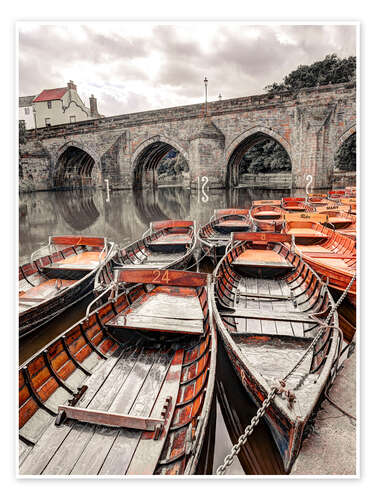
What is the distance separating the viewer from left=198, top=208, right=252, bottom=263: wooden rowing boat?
7.92 meters

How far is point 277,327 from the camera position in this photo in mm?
4152

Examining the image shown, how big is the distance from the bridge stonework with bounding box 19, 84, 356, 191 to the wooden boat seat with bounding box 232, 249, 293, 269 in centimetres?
1492

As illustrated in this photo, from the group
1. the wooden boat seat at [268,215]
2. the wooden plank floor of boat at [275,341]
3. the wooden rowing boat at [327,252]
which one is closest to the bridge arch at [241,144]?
the wooden boat seat at [268,215]

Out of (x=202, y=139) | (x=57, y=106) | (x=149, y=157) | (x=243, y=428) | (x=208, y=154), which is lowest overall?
(x=243, y=428)

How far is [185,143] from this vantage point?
81.2 ft

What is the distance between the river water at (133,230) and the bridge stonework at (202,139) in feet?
7.19

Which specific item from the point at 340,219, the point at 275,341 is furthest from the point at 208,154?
the point at 275,341

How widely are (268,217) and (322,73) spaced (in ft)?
93.5

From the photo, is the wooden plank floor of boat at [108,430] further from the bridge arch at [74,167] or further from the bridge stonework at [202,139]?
the bridge arch at [74,167]

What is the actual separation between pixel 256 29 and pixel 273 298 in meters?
3.71

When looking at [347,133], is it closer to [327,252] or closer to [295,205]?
[295,205]
